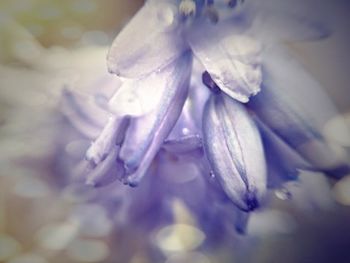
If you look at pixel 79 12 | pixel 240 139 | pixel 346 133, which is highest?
pixel 79 12

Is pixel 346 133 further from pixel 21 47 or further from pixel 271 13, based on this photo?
pixel 21 47

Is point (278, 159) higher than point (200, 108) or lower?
lower

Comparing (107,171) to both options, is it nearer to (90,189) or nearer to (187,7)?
(90,189)

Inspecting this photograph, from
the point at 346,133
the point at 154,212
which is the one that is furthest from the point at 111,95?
the point at 346,133

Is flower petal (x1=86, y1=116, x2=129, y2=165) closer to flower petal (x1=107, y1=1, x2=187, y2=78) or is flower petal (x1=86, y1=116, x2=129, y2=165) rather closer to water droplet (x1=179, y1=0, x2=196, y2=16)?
flower petal (x1=107, y1=1, x2=187, y2=78)

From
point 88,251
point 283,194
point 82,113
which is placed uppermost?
point 82,113

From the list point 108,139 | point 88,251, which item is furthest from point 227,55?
point 88,251

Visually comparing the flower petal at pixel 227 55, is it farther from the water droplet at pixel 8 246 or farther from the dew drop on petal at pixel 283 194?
the water droplet at pixel 8 246
